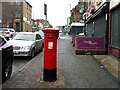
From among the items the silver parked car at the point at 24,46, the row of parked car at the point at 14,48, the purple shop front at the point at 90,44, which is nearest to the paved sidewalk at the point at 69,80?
the row of parked car at the point at 14,48

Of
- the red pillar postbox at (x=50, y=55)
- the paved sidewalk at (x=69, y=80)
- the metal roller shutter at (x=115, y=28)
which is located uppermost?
the metal roller shutter at (x=115, y=28)

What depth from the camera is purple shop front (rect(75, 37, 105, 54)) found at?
1622cm

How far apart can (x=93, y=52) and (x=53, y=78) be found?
8194 millimetres

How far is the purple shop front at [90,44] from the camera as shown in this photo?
16.2 meters

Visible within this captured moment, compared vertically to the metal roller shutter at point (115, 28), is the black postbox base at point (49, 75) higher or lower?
lower

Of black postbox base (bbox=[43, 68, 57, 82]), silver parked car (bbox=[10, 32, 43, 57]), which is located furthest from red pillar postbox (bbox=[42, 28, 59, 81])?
silver parked car (bbox=[10, 32, 43, 57])

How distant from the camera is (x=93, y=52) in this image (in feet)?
53.0

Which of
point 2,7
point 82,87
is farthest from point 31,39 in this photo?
point 2,7

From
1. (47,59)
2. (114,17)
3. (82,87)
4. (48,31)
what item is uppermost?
(114,17)

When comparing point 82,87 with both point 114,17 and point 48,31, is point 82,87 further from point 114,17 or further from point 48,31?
point 114,17

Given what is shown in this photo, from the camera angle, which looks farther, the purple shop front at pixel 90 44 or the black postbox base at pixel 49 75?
the purple shop front at pixel 90 44

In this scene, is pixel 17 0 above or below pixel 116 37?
above

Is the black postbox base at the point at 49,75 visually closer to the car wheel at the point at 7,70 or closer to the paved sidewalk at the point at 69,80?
the paved sidewalk at the point at 69,80

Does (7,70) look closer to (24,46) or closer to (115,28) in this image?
(24,46)
